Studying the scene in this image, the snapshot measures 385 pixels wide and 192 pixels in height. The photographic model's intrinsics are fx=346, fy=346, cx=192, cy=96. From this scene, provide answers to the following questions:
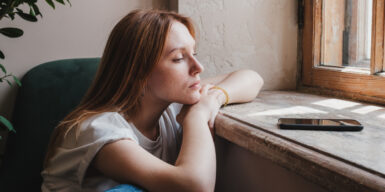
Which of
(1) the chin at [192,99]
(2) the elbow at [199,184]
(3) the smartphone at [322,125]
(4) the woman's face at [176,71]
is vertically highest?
(4) the woman's face at [176,71]

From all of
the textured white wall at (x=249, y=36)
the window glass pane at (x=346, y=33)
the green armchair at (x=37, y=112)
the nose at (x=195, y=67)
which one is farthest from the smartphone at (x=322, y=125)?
the green armchair at (x=37, y=112)

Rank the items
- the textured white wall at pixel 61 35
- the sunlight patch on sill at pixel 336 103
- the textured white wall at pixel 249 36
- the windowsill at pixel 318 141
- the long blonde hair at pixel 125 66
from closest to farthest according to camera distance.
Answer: the windowsill at pixel 318 141, the long blonde hair at pixel 125 66, the sunlight patch on sill at pixel 336 103, the textured white wall at pixel 61 35, the textured white wall at pixel 249 36

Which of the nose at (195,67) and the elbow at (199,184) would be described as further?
the nose at (195,67)

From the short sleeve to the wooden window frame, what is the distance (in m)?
0.91

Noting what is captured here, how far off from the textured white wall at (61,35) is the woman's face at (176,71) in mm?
535

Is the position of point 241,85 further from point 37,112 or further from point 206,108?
point 37,112

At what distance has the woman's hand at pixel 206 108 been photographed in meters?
1.09

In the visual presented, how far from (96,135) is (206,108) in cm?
37

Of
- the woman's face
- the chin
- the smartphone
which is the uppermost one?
the woman's face

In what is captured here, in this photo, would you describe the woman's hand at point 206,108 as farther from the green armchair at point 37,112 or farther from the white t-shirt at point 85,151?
the green armchair at point 37,112

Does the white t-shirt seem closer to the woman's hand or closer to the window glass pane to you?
the woman's hand

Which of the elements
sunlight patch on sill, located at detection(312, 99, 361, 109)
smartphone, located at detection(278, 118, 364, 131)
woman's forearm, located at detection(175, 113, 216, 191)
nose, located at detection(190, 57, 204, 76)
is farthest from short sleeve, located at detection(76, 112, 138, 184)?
sunlight patch on sill, located at detection(312, 99, 361, 109)

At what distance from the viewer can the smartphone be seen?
88cm

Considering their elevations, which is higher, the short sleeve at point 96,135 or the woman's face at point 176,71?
the woman's face at point 176,71
